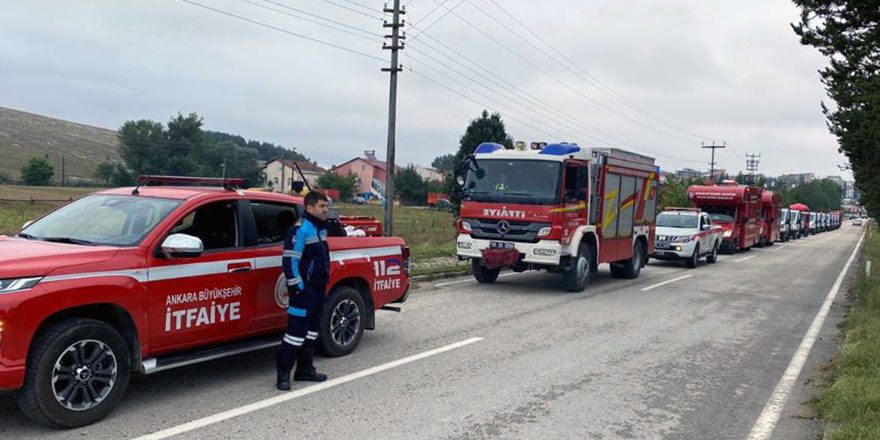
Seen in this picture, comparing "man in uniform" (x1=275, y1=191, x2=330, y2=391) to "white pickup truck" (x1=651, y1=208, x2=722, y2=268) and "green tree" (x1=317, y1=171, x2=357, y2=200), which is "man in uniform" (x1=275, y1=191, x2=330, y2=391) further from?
"green tree" (x1=317, y1=171, x2=357, y2=200)

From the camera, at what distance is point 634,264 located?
1677 centimetres

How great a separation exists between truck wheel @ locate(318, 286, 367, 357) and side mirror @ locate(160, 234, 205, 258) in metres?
1.93

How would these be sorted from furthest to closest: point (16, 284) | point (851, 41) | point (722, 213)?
point (722, 213) → point (851, 41) → point (16, 284)

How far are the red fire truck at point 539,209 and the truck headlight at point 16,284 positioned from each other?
9100 millimetres

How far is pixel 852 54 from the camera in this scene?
12.6 metres

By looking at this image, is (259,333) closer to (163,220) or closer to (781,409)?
(163,220)

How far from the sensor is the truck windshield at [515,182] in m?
12.9

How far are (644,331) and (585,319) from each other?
3.42ft

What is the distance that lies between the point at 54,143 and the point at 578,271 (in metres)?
139

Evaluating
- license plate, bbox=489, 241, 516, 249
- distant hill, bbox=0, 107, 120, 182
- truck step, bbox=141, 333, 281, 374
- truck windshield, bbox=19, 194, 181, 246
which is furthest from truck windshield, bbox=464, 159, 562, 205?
distant hill, bbox=0, 107, 120, 182

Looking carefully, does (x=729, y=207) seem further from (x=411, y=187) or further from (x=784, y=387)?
(x=411, y=187)

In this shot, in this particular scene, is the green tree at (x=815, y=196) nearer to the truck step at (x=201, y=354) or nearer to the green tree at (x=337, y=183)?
the green tree at (x=337, y=183)

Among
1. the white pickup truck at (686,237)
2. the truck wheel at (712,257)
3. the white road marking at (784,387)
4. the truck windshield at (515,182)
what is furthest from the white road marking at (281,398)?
the truck wheel at (712,257)

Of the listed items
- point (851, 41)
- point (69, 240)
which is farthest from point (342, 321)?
point (851, 41)
